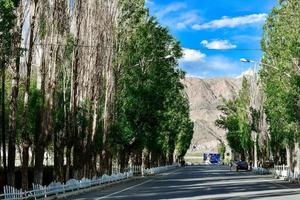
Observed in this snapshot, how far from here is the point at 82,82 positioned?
44156 mm

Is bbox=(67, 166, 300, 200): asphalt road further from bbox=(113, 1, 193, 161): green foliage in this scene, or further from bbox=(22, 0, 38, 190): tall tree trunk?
bbox=(113, 1, 193, 161): green foliage

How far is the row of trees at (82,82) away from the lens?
29.0 metres

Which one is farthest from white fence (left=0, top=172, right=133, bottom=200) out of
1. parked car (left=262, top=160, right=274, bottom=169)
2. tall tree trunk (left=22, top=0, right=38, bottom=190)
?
parked car (left=262, top=160, right=274, bottom=169)

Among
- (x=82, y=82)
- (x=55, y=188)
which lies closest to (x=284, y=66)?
(x=82, y=82)

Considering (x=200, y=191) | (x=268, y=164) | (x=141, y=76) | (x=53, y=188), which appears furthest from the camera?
(x=268, y=164)

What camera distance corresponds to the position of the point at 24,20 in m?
28.8

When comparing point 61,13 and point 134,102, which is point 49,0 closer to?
point 61,13

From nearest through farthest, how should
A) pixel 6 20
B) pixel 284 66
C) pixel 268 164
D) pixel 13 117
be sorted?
pixel 6 20, pixel 13 117, pixel 284 66, pixel 268 164

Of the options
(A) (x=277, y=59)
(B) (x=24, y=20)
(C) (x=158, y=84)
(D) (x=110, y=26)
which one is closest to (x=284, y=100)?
(A) (x=277, y=59)

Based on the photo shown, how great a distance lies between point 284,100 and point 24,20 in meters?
24.4

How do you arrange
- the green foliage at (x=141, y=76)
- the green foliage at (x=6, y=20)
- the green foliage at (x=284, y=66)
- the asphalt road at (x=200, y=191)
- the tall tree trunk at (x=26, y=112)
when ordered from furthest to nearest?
the green foliage at (x=141, y=76) < the green foliage at (x=284, y=66) < the asphalt road at (x=200, y=191) < the tall tree trunk at (x=26, y=112) < the green foliage at (x=6, y=20)

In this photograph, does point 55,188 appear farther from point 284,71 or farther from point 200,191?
point 284,71

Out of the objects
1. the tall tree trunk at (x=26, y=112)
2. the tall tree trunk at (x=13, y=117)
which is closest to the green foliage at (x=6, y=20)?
the tall tree trunk at (x=13, y=117)

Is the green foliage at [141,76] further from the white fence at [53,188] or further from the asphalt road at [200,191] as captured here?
the asphalt road at [200,191]
